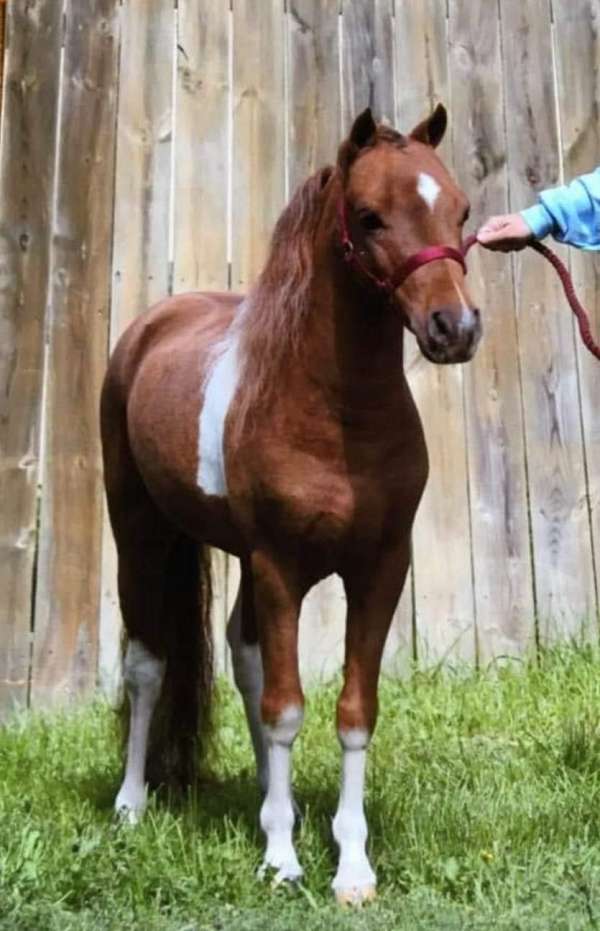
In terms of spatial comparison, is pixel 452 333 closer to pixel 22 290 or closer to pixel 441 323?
pixel 441 323

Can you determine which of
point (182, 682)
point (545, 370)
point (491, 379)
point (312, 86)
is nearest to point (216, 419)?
point (182, 682)

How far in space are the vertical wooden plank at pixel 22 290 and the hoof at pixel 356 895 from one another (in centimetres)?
181

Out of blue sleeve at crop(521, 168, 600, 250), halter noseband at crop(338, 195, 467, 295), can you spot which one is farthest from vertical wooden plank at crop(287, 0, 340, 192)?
halter noseband at crop(338, 195, 467, 295)

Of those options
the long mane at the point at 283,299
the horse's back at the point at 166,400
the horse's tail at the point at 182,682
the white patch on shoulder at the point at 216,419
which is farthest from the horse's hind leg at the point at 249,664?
the long mane at the point at 283,299

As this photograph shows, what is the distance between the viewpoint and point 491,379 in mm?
4195

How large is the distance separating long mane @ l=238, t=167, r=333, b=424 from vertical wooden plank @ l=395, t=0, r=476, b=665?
5.26 feet

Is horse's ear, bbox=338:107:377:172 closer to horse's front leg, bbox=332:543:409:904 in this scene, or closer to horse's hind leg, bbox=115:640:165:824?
horse's front leg, bbox=332:543:409:904

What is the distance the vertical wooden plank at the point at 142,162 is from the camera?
4.07 meters

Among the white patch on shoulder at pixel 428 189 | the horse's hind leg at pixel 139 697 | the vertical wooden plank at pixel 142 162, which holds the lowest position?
the horse's hind leg at pixel 139 697

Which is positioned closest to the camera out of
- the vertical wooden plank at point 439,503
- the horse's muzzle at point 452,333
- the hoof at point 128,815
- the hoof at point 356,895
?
the horse's muzzle at point 452,333

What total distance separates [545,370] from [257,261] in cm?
107

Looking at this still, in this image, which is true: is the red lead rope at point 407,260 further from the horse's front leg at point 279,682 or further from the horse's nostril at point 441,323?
the horse's front leg at point 279,682

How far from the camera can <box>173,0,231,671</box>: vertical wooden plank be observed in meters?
4.11

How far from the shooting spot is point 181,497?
109 inches
